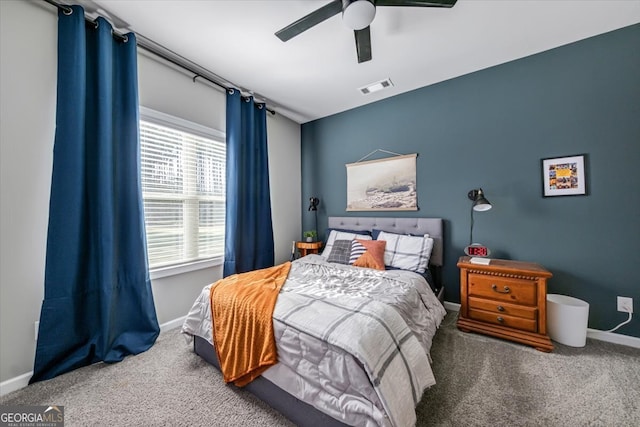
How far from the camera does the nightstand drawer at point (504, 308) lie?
1997 mm

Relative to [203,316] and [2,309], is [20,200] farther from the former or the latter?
[203,316]

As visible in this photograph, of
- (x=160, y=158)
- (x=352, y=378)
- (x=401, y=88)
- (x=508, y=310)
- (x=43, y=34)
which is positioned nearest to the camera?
(x=352, y=378)

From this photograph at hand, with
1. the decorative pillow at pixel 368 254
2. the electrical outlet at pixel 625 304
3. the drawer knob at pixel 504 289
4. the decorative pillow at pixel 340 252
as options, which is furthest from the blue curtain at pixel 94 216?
the electrical outlet at pixel 625 304

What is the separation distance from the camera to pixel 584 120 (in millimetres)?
2148

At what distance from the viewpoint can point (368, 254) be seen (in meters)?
2.55

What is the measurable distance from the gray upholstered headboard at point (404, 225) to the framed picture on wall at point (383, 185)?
16cm

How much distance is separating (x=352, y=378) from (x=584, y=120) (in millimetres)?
3012

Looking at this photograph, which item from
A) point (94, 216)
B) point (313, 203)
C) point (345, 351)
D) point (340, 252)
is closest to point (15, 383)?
point (94, 216)

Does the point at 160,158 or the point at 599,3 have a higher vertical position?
→ the point at 599,3

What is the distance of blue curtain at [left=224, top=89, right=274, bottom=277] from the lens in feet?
9.29

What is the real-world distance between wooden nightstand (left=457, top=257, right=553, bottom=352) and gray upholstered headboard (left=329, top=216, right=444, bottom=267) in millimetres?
444

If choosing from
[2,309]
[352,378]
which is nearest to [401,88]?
[352,378]

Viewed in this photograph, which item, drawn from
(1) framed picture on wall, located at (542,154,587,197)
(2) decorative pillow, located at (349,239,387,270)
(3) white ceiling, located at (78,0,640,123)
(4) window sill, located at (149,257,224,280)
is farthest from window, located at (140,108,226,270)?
(1) framed picture on wall, located at (542,154,587,197)

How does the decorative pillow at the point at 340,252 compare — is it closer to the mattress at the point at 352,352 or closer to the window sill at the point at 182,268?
the mattress at the point at 352,352
